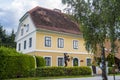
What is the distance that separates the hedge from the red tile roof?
7.52 metres

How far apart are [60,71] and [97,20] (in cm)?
1696

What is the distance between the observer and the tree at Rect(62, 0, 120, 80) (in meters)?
11.8

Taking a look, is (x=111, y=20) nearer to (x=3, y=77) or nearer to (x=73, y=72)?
(x=3, y=77)

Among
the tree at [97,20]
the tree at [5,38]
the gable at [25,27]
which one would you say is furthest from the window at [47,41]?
the tree at [5,38]

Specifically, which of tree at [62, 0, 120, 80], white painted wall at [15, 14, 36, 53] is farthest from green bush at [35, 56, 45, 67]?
tree at [62, 0, 120, 80]

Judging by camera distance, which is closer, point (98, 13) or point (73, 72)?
point (98, 13)

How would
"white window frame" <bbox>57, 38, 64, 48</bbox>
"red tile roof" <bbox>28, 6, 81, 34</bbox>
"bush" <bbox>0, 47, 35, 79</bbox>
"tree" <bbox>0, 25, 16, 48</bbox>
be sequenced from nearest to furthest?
"bush" <bbox>0, 47, 35, 79</bbox> → "red tile roof" <bbox>28, 6, 81, 34</bbox> → "white window frame" <bbox>57, 38, 64, 48</bbox> → "tree" <bbox>0, 25, 16, 48</bbox>

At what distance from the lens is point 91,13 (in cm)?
1257

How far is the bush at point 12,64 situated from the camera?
81.7 ft

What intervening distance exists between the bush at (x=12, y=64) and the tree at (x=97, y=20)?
45.7ft

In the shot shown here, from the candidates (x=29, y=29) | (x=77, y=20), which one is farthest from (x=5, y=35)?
(x=77, y=20)

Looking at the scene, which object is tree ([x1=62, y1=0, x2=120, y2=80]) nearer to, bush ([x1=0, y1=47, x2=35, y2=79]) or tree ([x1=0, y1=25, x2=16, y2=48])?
bush ([x1=0, y1=47, x2=35, y2=79])

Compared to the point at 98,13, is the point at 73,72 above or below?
below

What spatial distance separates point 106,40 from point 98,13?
60.7 inches
